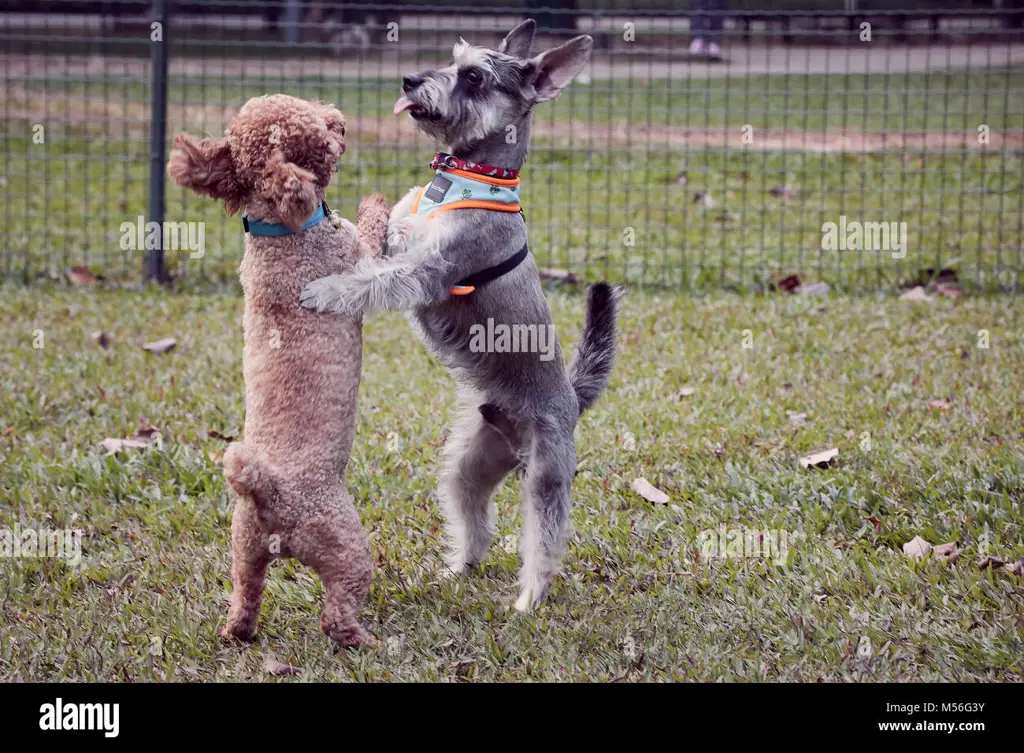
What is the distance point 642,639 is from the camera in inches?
137

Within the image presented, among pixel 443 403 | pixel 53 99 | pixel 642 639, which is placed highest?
pixel 53 99

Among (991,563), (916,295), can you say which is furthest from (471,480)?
(916,295)

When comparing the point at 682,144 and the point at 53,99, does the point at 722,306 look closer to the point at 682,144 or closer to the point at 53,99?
the point at 682,144

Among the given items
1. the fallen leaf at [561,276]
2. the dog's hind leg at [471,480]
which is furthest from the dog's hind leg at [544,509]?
the fallen leaf at [561,276]

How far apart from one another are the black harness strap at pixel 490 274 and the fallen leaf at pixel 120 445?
6.44 ft

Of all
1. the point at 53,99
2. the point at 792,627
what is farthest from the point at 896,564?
the point at 53,99

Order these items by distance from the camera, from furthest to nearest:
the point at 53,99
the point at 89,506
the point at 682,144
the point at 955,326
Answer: the point at 53,99
the point at 682,144
the point at 955,326
the point at 89,506

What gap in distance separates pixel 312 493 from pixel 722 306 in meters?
4.38

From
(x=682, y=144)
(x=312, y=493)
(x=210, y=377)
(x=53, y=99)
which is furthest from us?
(x=53, y=99)

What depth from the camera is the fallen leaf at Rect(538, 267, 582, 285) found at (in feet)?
25.1

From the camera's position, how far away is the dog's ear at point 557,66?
3689 millimetres

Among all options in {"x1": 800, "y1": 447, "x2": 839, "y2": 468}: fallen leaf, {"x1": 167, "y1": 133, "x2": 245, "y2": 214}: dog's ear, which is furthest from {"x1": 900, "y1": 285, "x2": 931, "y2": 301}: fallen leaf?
{"x1": 167, "y1": 133, "x2": 245, "y2": 214}: dog's ear

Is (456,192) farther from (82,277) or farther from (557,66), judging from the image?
(82,277)

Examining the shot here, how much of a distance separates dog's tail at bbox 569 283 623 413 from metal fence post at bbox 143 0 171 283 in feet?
14.2
